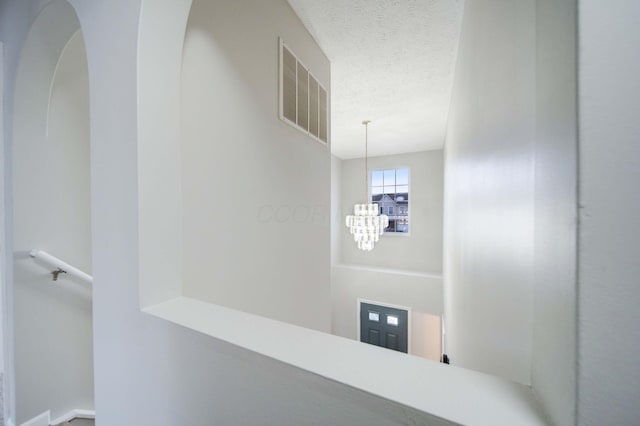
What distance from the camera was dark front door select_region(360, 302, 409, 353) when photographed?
5020 millimetres

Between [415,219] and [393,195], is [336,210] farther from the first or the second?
[415,219]

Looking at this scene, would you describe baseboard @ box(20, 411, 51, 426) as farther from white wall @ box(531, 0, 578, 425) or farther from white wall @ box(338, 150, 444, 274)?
white wall @ box(338, 150, 444, 274)

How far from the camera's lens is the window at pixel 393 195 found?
216 inches

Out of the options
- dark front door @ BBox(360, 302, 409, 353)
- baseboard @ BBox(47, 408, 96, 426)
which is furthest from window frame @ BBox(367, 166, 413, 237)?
baseboard @ BBox(47, 408, 96, 426)

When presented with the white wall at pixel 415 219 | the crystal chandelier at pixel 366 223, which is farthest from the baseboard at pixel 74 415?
the white wall at pixel 415 219

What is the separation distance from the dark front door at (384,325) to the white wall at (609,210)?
518cm

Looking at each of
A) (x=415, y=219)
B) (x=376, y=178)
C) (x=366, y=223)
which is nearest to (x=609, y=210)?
(x=366, y=223)

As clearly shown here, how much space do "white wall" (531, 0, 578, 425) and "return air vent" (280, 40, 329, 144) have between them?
1513mm

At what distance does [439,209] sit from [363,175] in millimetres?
1887

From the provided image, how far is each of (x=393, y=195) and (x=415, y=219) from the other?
0.75 m

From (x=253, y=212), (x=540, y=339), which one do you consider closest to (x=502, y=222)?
(x=540, y=339)

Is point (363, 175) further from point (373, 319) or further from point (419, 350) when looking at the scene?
point (419, 350)

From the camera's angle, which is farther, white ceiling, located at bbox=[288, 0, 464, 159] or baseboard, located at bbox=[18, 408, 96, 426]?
white ceiling, located at bbox=[288, 0, 464, 159]

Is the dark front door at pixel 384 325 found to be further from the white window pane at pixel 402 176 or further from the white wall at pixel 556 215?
the white wall at pixel 556 215
